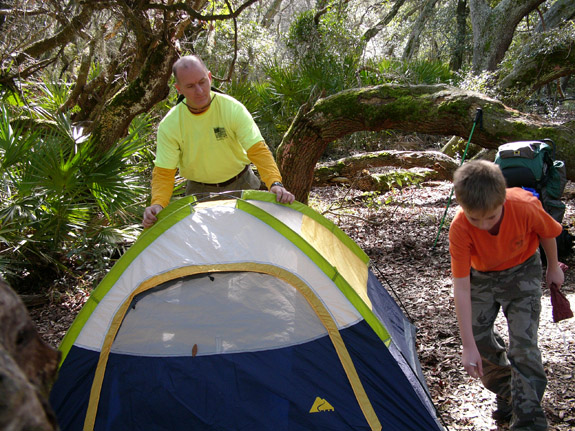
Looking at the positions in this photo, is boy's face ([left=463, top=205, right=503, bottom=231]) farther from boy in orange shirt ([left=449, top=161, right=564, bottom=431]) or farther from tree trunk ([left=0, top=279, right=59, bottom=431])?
Result: tree trunk ([left=0, top=279, right=59, bottom=431])

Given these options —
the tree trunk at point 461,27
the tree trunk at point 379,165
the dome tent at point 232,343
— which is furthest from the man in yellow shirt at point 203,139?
the tree trunk at point 461,27

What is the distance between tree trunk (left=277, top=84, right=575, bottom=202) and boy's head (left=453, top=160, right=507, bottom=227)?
9.38 feet

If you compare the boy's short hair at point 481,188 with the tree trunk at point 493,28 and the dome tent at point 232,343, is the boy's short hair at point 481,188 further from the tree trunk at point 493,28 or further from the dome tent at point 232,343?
the tree trunk at point 493,28

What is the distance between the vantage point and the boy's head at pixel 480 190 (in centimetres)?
213

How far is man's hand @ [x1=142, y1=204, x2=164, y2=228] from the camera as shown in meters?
2.96

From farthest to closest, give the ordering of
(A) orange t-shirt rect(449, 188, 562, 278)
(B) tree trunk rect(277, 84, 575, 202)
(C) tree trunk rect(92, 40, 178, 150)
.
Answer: (C) tree trunk rect(92, 40, 178, 150)
(B) tree trunk rect(277, 84, 575, 202)
(A) orange t-shirt rect(449, 188, 562, 278)

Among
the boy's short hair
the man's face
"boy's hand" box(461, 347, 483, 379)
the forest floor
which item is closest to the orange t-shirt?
A: the boy's short hair

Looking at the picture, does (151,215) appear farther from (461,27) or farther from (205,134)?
(461,27)

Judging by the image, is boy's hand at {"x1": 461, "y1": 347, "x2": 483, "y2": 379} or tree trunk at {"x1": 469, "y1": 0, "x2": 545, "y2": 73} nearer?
boy's hand at {"x1": 461, "y1": 347, "x2": 483, "y2": 379}

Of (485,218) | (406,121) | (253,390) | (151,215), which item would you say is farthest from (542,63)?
(253,390)

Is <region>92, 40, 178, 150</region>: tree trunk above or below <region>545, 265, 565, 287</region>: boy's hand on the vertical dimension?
above

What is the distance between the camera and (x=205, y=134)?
3.44 m

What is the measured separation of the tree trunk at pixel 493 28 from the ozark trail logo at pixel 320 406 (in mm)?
11749

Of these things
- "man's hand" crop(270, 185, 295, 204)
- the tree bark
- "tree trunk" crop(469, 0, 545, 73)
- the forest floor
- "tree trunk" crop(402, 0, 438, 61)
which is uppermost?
"tree trunk" crop(402, 0, 438, 61)
